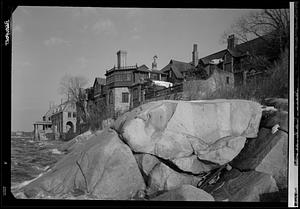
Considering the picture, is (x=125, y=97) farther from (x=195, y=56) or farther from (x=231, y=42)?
(x=231, y=42)

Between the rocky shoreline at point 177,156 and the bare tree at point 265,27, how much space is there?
602 mm

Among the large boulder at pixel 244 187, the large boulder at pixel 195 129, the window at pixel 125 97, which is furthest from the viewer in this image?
the window at pixel 125 97

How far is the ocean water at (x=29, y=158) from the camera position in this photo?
231cm

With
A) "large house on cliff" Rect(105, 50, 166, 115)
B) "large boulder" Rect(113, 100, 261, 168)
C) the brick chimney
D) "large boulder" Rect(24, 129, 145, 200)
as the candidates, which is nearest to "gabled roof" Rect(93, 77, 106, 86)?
"large house on cliff" Rect(105, 50, 166, 115)

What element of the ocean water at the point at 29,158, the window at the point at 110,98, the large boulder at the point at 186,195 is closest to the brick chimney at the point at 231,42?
the window at the point at 110,98

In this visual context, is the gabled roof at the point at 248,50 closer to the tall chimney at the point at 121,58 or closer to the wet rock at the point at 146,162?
the tall chimney at the point at 121,58

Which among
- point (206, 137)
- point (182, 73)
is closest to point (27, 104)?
point (182, 73)

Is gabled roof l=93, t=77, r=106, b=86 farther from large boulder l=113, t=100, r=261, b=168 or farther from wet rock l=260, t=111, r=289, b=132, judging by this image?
wet rock l=260, t=111, r=289, b=132

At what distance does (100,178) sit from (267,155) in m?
1.56

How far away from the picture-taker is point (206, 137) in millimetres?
2311

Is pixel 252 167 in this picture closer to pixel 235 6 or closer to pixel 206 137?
pixel 206 137

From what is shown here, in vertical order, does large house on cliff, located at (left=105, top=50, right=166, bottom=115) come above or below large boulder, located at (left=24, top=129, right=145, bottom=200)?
above

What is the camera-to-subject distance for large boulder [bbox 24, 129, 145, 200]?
2.29 m

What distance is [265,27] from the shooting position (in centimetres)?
230
